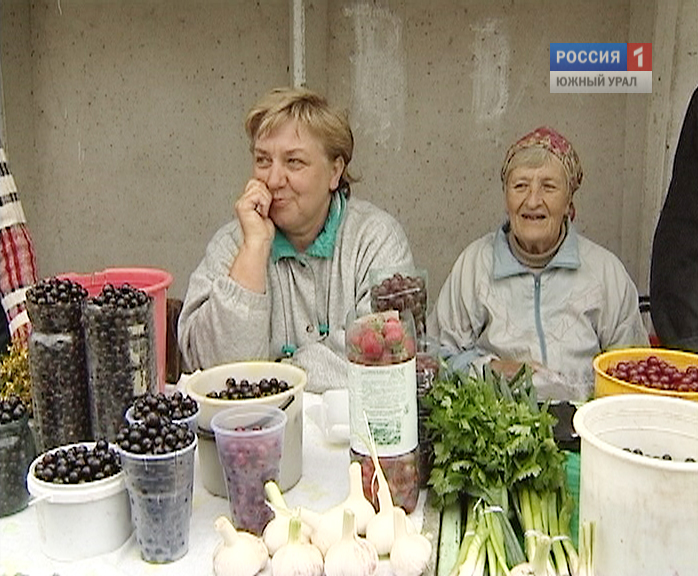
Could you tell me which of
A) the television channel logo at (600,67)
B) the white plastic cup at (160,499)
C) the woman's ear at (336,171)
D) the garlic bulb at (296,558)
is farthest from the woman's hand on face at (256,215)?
the television channel logo at (600,67)

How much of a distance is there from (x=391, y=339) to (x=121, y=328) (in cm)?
46

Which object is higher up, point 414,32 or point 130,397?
point 414,32

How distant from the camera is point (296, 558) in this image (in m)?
1.14

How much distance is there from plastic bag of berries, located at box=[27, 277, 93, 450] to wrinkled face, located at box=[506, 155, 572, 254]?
1.50m

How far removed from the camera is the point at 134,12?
3471 mm

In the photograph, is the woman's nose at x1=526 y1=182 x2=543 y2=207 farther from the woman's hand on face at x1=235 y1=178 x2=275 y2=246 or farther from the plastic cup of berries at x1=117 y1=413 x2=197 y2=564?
the plastic cup of berries at x1=117 y1=413 x2=197 y2=564

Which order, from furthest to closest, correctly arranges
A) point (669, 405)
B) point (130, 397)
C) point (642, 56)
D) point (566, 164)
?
point (642, 56) → point (566, 164) → point (130, 397) → point (669, 405)

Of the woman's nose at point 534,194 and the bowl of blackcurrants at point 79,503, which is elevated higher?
the woman's nose at point 534,194

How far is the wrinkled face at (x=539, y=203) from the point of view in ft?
8.38

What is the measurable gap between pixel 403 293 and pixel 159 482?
0.55 m

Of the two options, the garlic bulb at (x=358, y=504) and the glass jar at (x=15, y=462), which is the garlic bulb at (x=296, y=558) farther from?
the glass jar at (x=15, y=462)

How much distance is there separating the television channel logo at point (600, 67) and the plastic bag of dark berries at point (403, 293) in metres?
2.05

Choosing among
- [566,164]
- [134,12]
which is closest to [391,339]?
[566,164]

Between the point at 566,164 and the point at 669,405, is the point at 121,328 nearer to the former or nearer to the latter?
the point at 669,405
